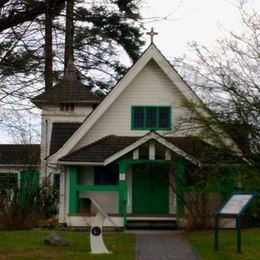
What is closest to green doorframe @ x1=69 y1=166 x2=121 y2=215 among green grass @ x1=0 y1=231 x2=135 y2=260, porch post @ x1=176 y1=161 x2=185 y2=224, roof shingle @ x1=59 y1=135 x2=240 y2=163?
roof shingle @ x1=59 y1=135 x2=240 y2=163

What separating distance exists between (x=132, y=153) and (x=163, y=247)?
26.6ft

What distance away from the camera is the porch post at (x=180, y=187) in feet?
84.6

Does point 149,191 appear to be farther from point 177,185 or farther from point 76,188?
point 76,188

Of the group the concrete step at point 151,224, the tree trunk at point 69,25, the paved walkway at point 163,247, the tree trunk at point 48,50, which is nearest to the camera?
the tree trunk at point 69,25

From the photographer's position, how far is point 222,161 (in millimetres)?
24047

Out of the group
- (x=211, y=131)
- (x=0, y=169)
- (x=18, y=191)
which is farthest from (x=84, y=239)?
(x=0, y=169)

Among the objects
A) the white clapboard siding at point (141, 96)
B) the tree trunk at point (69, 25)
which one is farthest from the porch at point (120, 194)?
the tree trunk at point (69, 25)

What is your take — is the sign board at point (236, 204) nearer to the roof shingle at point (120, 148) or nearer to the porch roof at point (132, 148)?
the porch roof at point (132, 148)

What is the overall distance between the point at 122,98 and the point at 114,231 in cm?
569

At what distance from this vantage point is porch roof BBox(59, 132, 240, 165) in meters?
25.1

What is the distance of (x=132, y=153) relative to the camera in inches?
1054

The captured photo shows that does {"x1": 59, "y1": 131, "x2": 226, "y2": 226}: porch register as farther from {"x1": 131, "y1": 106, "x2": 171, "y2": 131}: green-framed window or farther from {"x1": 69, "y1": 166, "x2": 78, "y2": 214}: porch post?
{"x1": 131, "y1": 106, "x2": 171, "y2": 131}: green-framed window

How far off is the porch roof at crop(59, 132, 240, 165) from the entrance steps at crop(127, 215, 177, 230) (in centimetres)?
239

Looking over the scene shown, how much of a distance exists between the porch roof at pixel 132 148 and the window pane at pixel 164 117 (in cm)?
117
